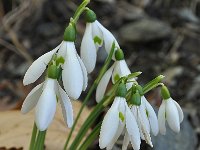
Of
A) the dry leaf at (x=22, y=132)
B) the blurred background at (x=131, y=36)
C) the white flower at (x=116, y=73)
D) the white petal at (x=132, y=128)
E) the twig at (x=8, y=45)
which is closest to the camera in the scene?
the white petal at (x=132, y=128)

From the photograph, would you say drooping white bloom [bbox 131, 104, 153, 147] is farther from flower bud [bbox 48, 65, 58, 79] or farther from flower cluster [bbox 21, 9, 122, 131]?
flower bud [bbox 48, 65, 58, 79]

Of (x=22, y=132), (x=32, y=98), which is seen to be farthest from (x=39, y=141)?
(x=22, y=132)

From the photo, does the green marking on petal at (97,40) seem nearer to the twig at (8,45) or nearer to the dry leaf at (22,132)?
the dry leaf at (22,132)

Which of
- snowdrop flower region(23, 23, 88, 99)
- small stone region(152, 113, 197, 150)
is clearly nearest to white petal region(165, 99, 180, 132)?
snowdrop flower region(23, 23, 88, 99)

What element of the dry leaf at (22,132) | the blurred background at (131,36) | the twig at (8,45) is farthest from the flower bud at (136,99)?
the twig at (8,45)

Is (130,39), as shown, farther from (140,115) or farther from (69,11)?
(140,115)

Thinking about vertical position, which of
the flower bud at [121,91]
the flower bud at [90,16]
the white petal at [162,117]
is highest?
the flower bud at [90,16]

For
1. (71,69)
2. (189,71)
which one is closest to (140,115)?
(71,69)
